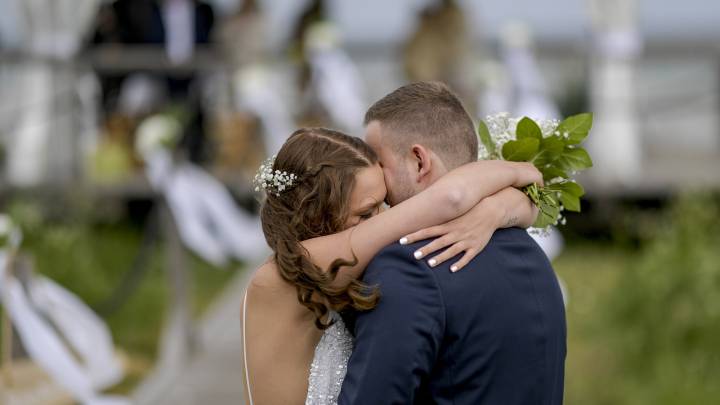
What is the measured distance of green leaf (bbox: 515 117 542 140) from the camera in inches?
124

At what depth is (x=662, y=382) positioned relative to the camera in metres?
6.48

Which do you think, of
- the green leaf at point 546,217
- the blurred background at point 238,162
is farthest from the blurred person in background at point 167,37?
the green leaf at point 546,217

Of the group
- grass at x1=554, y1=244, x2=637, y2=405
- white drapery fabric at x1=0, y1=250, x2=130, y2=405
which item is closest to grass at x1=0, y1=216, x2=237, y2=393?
white drapery fabric at x1=0, y1=250, x2=130, y2=405

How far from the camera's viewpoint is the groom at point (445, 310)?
258cm

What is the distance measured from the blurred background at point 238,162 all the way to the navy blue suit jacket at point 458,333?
292 centimetres

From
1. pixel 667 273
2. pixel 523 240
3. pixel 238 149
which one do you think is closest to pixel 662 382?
pixel 667 273

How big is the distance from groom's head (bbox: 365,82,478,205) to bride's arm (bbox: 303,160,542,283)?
0.05 metres

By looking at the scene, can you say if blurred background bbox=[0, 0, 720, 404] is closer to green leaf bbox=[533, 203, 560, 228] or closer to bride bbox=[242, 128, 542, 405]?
bride bbox=[242, 128, 542, 405]

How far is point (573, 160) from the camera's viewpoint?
10.6ft

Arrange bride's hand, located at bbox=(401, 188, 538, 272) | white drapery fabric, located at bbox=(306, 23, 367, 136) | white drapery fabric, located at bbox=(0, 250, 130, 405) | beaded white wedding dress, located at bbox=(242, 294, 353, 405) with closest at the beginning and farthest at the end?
bride's hand, located at bbox=(401, 188, 538, 272) → beaded white wedding dress, located at bbox=(242, 294, 353, 405) → white drapery fabric, located at bbox=(0, 250, 130, 405) → white drapery fabric, located at bbox=(306, 23, 367, 136)

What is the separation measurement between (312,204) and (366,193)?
0.43 feet

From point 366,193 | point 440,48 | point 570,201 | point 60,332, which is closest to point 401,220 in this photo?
point 366,193

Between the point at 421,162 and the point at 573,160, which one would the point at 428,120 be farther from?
the point at 573,160

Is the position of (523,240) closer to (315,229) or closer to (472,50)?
(315,229)
